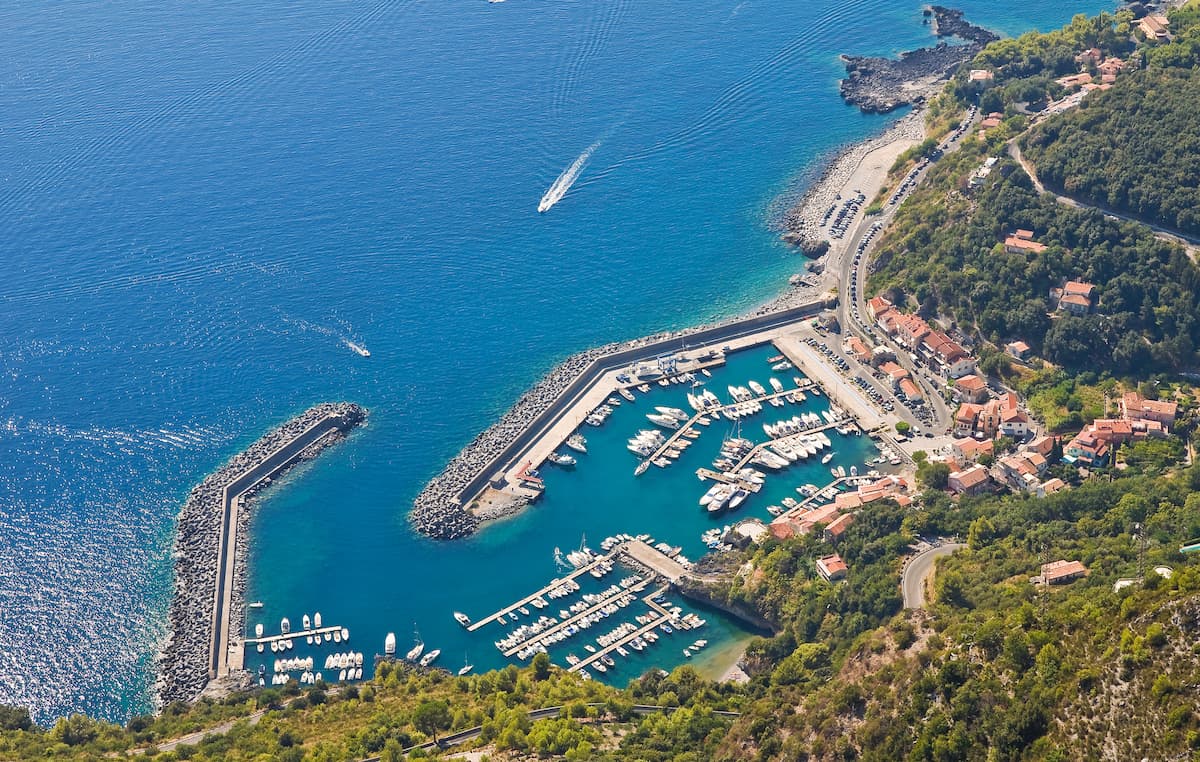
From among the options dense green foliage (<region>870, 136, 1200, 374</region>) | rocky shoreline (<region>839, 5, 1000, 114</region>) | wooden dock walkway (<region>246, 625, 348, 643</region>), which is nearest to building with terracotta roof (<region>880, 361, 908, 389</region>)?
dense green foliage (<region>870, 136, 1200, 374</region>)

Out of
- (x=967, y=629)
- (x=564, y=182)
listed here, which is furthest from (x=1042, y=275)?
(x=564, y=182)

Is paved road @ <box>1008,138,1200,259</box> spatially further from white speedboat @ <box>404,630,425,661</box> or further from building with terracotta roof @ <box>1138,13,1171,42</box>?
white speedboat @ <box>404,630,425,661</box>

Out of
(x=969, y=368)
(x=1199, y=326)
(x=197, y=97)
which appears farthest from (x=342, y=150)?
(x=1199, y=326)

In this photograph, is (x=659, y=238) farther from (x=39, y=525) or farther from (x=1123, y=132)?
(x=39, y=525)

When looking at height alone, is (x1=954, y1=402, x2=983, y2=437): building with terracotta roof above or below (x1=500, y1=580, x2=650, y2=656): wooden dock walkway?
above

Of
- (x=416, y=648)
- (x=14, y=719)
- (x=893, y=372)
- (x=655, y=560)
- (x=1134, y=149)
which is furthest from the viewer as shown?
(x=1134, y=149)

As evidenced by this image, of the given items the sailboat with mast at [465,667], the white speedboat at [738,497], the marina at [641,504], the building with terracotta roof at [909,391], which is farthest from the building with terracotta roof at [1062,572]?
the sailboat with mast at [465,667]

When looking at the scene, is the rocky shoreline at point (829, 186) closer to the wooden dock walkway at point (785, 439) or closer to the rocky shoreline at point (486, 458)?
the rocky shoreline at point (486, 458)

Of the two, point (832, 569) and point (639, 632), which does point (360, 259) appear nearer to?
point (639, 632)
